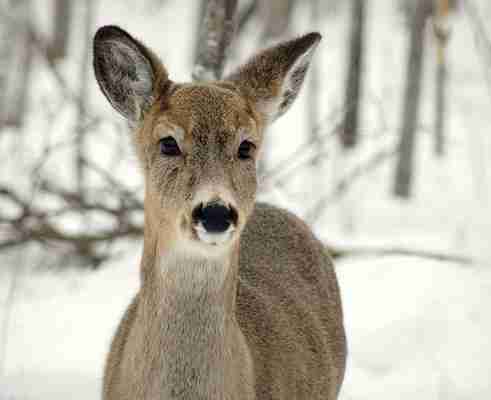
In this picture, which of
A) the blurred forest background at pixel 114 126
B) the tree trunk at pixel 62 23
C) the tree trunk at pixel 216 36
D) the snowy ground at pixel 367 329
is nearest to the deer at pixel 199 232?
the blurred forest background at pixel 114 126

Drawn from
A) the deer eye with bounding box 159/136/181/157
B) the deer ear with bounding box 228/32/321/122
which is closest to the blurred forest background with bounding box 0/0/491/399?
the deer ear with bounding box 228/32/321/122

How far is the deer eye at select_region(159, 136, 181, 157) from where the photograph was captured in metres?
3.21

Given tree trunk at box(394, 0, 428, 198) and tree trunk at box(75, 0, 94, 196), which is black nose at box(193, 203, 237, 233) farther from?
tree trunk at box(394, 0, 428, 198)

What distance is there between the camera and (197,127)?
316 cm

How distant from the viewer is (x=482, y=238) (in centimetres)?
1165

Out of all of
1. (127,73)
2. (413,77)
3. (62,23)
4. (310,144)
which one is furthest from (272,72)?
(62,23)

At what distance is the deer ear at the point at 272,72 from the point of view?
3.71m

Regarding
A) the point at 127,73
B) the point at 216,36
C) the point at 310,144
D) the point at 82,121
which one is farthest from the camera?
the point at 82,121

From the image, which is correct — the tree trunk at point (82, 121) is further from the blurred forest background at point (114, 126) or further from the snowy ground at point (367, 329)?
the snowy ground at point (367, 329)

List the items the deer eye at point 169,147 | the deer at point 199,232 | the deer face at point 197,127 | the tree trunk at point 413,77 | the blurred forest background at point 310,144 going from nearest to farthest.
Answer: the deer face at point 197,127, the deer at point 199,232, the deer eye at point 169,147, the blurred forest background at point 310,144, the tree trunk at point 413,77

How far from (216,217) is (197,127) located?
572 mm

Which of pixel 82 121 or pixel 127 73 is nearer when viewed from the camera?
pixel 127 73

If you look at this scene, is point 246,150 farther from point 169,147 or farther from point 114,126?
point 114,126

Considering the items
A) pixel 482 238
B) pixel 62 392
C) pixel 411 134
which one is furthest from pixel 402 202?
pixel 62 392
